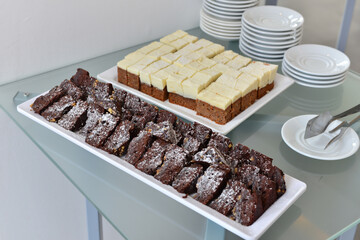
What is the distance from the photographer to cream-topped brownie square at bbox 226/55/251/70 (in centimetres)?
179

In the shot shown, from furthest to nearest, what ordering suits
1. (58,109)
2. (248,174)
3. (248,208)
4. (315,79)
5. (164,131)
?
1. (315,79)
2. (58,109)
3. (164,131)
4. (248,174)
5. (248,208)

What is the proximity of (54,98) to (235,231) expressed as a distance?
75 centimetres

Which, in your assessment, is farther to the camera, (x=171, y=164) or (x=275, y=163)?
(x=275, y=163)

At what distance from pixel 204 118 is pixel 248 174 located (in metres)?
0.39

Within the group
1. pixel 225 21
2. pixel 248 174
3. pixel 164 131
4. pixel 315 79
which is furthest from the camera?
pixel 225 21

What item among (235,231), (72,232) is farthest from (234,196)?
(72,232)

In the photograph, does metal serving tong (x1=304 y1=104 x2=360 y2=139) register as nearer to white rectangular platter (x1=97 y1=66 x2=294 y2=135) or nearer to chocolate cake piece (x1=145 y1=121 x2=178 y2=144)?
white rectangular platter (x1=97 y1=66 x2=294 y2=135)

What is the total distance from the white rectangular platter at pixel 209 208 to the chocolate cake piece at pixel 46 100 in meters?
0.07

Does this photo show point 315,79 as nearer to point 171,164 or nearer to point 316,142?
point 316,142

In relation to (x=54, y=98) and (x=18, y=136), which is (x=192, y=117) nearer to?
(x=54, y=98)

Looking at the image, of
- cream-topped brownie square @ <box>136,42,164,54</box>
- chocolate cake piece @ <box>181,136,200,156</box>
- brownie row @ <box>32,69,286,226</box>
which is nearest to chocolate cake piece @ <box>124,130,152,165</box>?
brownie row @ <box>32,69,286,226</box>

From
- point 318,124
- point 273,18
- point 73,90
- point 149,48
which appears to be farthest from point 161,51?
point 318,124

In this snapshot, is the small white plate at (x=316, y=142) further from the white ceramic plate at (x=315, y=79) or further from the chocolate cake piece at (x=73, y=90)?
the chocolate cake piece at (x=73, y=90)

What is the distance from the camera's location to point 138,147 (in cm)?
137
